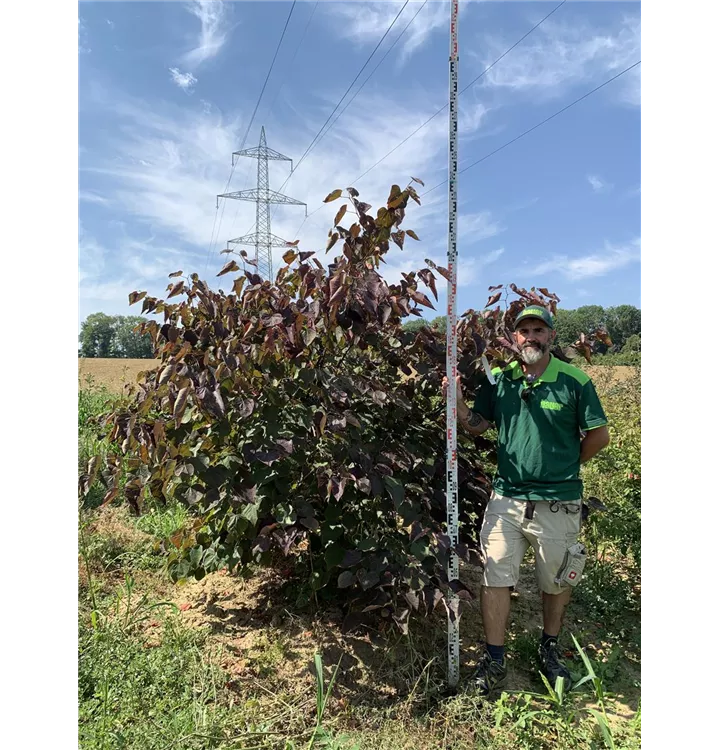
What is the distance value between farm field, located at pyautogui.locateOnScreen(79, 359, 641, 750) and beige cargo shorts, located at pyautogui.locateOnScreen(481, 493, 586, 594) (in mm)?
476

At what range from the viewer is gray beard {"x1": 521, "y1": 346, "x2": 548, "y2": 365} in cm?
256

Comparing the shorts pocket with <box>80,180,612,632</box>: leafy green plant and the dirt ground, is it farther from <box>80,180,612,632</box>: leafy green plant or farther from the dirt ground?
the dirt ground

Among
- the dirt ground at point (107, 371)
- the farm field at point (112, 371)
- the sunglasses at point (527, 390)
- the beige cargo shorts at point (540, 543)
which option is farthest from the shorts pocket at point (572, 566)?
the dirt ground at point (107, 371)

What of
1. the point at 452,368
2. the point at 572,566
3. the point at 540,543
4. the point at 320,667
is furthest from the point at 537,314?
the point at 320,667

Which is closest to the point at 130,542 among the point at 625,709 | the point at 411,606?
the point at 411,606

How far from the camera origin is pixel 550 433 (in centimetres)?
253

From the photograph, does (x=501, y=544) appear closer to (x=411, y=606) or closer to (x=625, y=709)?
(x=411, y=606)

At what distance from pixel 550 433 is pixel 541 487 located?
26 cm

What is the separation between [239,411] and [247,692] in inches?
49.6

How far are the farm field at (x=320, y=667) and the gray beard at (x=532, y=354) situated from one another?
4.53 feet

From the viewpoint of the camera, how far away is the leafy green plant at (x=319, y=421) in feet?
7.42
